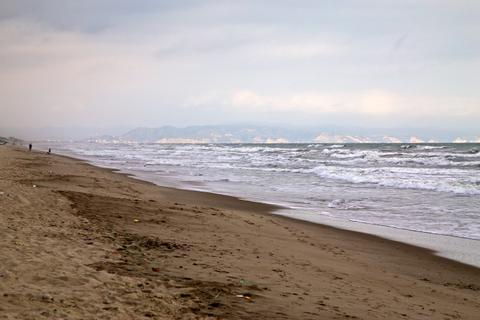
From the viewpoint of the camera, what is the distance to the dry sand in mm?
4281

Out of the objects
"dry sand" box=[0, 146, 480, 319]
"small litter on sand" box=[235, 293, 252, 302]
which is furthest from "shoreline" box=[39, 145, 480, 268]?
"small litter on sand" box=[235, 293, 252, 302]

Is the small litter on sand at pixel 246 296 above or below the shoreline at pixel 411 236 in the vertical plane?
above

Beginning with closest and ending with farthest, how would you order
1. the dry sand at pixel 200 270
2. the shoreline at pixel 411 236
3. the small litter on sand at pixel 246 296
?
the dry sand at pixel 200 270 → the small litter on sand at pixel 246 296 → the shoreline at pixel 411 236

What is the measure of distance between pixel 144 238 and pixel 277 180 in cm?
1614

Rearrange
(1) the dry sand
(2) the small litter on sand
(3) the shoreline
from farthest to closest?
1. (3) the shoreline
2. (2) the small litter on sand
3. (1) the dry sand

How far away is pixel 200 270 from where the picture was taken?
5.59 meters

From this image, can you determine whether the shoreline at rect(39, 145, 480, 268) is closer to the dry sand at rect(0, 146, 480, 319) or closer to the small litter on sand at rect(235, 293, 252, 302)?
the dry sand at rect(0, 146, 480, 319)

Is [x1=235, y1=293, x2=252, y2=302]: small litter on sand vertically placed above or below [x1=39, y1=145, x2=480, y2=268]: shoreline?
above

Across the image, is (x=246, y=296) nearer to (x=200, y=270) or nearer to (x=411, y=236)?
(x=200, y=270)

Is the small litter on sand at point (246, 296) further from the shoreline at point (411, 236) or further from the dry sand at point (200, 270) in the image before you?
the shoreline at point (411, 236)

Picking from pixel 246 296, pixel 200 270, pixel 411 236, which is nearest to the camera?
pixel 246 296

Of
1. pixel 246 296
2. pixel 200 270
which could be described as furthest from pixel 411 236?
pixel 246 296

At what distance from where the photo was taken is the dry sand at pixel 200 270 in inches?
169

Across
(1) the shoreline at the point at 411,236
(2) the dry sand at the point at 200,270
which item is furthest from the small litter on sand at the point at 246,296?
(1) the shoreline at the point at 411,236
